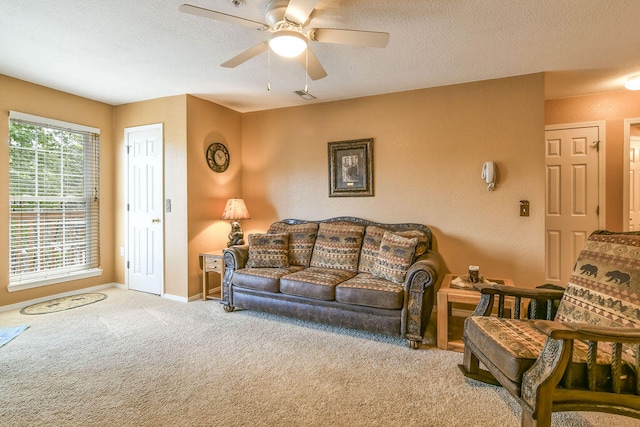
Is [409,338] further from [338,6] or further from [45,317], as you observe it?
[45,317]

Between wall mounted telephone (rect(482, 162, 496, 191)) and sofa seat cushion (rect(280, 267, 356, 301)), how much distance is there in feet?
5.57


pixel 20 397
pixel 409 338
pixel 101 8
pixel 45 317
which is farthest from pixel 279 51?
pixel 45 317

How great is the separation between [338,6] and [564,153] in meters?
3.43

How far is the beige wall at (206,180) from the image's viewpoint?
3877mm

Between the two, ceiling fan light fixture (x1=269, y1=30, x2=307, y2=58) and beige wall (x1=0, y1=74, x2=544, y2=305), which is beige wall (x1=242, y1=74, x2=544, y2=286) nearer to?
beige wall (x1=0, y1=74, x2=544, y2=305)

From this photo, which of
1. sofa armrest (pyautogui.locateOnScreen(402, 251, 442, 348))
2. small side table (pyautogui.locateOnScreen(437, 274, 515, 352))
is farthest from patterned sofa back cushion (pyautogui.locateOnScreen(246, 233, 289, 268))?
small side table (pyautogui.locateOnScreen(437, 274, 515, 352))

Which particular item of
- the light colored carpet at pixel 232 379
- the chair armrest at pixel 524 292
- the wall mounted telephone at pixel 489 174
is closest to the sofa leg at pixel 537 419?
the light colored carpet at pixel 232 379

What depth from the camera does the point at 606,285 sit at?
5.71ft

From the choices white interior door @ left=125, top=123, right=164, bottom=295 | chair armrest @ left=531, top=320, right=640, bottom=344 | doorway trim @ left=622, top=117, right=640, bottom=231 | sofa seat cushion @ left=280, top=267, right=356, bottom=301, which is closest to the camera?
chair armrest @ left=531, top=320, right=640, bottom=344

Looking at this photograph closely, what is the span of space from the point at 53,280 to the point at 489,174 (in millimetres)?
5081

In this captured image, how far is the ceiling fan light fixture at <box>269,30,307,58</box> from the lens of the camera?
1918mm

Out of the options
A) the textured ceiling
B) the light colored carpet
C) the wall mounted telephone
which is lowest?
the light colored carpet

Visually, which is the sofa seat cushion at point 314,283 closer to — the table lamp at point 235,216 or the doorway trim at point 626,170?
the table lamp at point 235,216

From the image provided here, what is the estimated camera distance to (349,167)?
396cm
